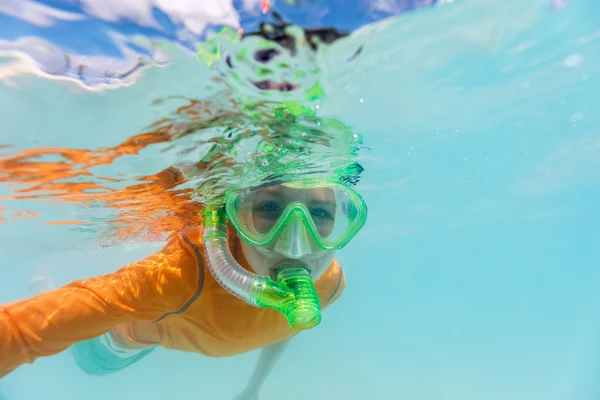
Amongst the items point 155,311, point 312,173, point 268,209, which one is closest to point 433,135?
point 312,173

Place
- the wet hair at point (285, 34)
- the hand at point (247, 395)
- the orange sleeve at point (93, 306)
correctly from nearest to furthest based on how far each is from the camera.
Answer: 1. the wet hair at point (285, 34)
2. the orange sleeve at point (93, 306)
3. the hand at point (247, 395)

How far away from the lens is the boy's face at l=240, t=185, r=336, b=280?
384 centimetres

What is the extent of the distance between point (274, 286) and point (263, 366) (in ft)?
16.1

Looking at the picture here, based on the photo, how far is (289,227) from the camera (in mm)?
3891

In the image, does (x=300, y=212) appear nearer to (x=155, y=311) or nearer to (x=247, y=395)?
(x=155, y=311)

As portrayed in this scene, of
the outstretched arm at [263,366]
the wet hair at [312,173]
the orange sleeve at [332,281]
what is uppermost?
the wet hair at [312,173]

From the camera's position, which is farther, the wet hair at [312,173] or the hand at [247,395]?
the hand at [247,395]

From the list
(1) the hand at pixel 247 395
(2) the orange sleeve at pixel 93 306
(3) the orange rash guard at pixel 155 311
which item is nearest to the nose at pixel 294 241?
(3) the orange rash guard at pixel 155 311

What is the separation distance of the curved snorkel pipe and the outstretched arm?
3.77 metres

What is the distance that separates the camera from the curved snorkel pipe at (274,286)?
3260 mm

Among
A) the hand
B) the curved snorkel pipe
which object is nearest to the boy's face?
the curved snorkel pipe

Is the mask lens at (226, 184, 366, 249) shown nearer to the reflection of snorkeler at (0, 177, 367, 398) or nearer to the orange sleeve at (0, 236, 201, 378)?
the reflection of snorkeler at (0, 177, 367, 398)

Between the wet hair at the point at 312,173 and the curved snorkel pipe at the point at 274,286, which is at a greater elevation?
the wet hair at the point at 312,173

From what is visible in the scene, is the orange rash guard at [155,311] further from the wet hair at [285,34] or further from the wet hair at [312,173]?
the wet hair at [285,34]
